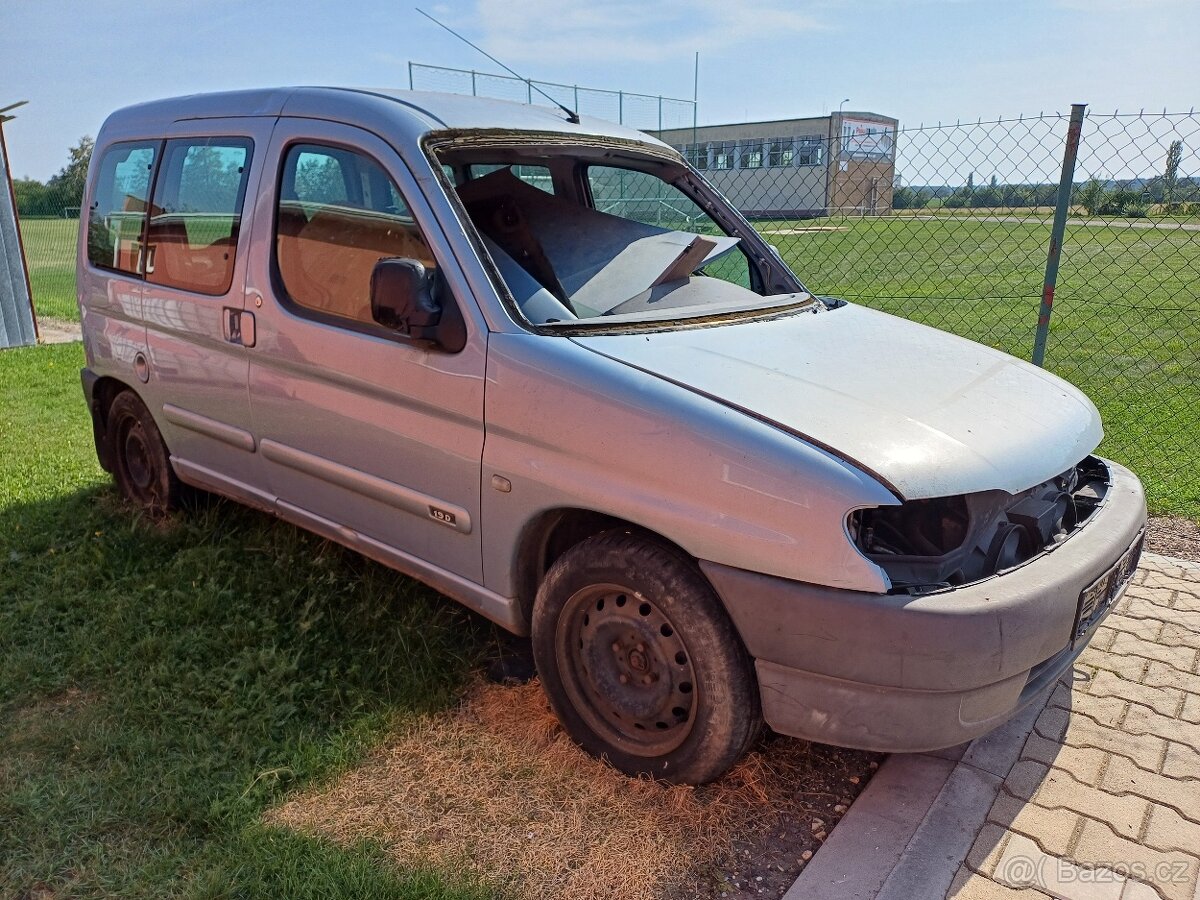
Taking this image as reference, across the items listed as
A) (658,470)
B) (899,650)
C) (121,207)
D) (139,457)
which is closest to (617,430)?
(658,470)

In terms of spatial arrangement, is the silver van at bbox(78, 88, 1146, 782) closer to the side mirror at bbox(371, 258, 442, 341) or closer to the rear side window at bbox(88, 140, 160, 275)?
the side mirror at bbox(371, 258, 442, 341)

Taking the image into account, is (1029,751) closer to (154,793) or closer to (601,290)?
(601,290)

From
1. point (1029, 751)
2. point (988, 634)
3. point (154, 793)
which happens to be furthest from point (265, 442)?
point (1029, 751)

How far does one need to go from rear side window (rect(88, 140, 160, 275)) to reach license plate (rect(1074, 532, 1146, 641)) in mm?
4283

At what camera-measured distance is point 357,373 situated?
3252 millimetres

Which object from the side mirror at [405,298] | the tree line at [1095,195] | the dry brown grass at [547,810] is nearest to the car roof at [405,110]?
the side mirror at [405,298]

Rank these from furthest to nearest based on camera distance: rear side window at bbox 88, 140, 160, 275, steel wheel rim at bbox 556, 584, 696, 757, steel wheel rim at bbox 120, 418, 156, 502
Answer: steel wheel rim at bbox 120, 418, 156, 502 → rear side window at bbox 88, 140, 160, 275 → steel wheel rim at bbox 556, 584, 696, 757

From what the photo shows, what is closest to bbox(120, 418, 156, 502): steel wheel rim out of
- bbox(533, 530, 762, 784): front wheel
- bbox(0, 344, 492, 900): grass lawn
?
bbox(0, 344, 492, 900): grass lawn

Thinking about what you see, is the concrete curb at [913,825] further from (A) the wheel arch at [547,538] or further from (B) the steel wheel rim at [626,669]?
(A) the wheel arch at [547,538]

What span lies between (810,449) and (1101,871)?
57.8 inches

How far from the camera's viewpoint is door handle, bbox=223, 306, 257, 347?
366cm

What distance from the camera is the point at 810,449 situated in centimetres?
234

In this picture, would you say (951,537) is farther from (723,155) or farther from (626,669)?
(723,155)

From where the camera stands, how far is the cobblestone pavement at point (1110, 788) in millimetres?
2486
